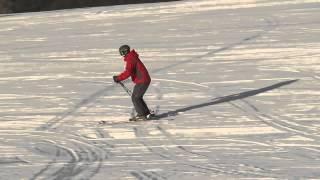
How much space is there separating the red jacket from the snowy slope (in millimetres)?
725

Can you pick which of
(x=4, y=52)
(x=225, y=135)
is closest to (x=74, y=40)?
(x=4, y=52)

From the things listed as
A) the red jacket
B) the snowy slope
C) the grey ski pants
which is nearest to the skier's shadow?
the snowy slope

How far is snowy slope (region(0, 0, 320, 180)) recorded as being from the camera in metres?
8.11

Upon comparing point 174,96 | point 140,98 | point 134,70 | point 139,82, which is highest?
point 134,70

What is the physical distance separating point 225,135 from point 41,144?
8.55ft

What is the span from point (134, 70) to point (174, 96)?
6.93 ft

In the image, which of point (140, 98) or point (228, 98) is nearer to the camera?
point (140, 98)

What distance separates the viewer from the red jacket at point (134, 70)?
34.9ft

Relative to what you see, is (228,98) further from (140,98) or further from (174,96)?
(140,98)

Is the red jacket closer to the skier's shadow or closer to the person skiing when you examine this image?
the person skiing

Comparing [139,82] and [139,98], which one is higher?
[139,82]

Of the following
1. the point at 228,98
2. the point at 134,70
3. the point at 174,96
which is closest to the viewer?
the point at 134,70

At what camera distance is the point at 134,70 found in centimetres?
1073

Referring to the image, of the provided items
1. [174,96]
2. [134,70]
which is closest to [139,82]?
[134,70]
